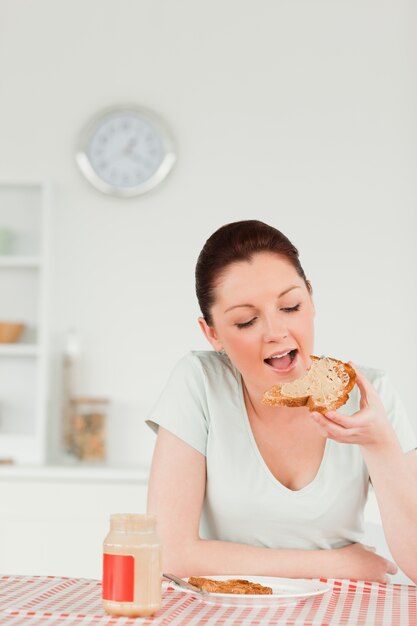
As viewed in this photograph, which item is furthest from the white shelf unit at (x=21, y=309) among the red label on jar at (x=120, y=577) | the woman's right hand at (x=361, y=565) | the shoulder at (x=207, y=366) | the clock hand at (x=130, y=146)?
the red label on jar at (x=120, y=577)

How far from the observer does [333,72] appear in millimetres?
4016

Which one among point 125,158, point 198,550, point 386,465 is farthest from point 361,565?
point 125,158

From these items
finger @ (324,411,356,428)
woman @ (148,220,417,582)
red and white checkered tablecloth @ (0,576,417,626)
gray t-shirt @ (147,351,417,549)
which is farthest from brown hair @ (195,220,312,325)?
red and white checkered tablecloth @ (0,576,417,626)

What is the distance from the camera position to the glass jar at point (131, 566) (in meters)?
1.25

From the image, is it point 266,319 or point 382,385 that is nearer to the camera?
point 266,319

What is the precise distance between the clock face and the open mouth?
7.46ft

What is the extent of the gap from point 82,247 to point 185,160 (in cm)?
55

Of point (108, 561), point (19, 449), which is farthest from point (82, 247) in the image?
point (108, 561)

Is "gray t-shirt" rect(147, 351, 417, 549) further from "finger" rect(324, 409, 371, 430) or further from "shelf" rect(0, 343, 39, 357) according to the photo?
→ "shelf" rect(0, 343, 39, 357)

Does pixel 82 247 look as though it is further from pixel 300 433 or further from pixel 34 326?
pixel 300 433

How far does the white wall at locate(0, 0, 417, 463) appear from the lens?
13.1ft

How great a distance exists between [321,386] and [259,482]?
0.29 m

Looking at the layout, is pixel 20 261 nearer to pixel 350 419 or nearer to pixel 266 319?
pixel 266 319

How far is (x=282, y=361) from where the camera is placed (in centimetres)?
183
